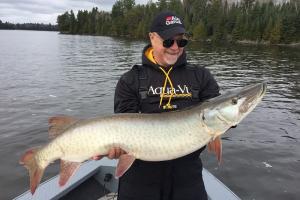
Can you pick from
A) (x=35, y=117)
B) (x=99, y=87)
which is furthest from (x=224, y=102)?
(x=99, y=87)

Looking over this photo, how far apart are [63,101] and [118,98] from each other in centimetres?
1299

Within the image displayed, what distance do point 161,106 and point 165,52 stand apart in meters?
0.54

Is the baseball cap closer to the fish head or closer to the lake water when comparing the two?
the fish head

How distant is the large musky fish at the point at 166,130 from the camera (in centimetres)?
331

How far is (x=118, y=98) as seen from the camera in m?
3.71

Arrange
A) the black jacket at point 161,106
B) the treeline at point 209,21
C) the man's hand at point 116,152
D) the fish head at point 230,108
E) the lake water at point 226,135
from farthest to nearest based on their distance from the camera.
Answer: the treeline at point 209,21 → the lake water at point 226,135 → the black jacket at point 161,106 → the man's hand at point 116,152 → the fish head at point 230,108

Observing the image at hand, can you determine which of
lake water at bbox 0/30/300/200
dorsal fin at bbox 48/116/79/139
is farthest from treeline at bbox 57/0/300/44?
dorsal fin at bbox 48/116/79/139

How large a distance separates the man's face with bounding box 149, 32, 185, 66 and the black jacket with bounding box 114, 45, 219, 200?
0.21 feet

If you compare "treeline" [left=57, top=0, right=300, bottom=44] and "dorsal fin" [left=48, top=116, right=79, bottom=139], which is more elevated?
"treeline" [left=57, top=0, right=300, bottom=44]

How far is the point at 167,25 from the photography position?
3.69 m

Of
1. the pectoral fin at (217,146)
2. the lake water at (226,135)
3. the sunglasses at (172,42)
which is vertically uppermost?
the sunglasses at (172,42)

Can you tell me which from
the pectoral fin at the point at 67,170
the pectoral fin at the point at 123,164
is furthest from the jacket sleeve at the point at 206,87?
the pectoral fin at the point at 67,170

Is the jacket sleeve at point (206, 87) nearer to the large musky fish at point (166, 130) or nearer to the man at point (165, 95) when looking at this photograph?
the man at point (165, 95)

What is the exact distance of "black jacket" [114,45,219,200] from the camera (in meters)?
3.59
